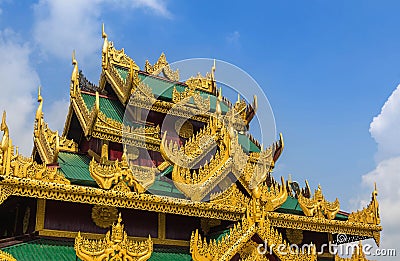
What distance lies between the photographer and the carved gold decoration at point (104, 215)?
38.6 ft

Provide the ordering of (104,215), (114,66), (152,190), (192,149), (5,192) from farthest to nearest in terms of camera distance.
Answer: (114,66), (192,149), (104,215), (152,190), (5,192)

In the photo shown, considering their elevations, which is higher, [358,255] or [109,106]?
[109,106]

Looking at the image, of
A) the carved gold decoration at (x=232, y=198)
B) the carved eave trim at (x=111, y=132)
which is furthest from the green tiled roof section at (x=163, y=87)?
the carved gold decoration at (x=232, y=198)

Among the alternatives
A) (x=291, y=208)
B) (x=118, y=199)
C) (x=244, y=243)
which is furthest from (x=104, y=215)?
(x=291, y=208)

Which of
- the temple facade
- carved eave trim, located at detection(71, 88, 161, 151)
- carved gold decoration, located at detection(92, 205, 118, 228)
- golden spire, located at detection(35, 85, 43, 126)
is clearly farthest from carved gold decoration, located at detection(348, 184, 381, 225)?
golden spire, located at detection(35, 85, 43, 126)

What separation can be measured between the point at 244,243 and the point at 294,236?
13.4ft

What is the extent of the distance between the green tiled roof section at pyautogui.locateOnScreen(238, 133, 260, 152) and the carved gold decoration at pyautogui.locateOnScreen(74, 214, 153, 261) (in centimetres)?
644

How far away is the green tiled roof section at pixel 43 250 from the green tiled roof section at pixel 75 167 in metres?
1.39

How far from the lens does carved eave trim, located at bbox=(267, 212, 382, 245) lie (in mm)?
12766

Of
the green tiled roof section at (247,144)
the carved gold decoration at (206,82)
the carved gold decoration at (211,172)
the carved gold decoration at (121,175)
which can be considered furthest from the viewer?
the carved gold decoration at (206,82)

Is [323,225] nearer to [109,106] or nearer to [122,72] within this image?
[109,106]

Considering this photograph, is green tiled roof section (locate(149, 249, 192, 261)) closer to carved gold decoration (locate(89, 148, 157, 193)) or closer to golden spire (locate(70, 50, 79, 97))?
carved gold decoration (locate(89, 148, 157, 193))

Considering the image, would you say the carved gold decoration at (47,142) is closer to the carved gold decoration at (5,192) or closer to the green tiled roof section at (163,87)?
the green tiled roof section at (163,87)

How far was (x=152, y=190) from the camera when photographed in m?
11.6
